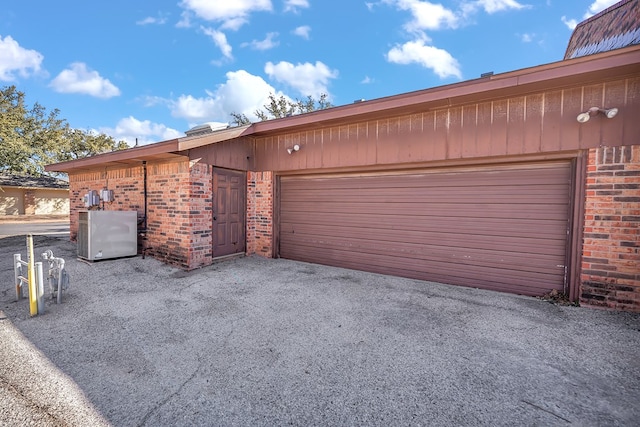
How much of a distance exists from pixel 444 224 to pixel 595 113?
8.08ft

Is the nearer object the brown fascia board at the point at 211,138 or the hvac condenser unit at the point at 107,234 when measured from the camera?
the brown fascia board at the point at 211,138

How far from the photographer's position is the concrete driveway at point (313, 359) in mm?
2025

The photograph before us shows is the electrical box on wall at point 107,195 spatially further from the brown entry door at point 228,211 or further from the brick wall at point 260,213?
the brick wall at point 260,213

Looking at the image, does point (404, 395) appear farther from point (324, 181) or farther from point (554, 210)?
point (324, 181)

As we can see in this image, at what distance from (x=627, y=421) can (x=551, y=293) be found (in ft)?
8.91

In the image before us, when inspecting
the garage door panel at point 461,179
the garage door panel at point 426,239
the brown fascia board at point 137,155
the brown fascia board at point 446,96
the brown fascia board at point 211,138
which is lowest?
the garage door panel at point 426,239

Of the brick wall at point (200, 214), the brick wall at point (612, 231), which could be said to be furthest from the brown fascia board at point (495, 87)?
the brick wall at point (200, 214)

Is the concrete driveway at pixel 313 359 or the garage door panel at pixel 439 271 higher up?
the garage door panel at pixel 439 271

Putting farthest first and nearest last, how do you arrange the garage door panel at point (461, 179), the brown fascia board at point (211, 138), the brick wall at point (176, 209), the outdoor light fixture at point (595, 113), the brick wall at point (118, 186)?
the brick wall at point (118, 186) < the brick wall at point (176, 209) < the brown fascia board at point (211, 138) < the garage door panel at point (461, 179) < the outdoor light fixture at point (595, 113)

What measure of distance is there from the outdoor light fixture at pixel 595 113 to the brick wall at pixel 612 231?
0.43 metres

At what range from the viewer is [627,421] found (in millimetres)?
1942

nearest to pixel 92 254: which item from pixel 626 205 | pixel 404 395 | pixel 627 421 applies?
pixel 404 395

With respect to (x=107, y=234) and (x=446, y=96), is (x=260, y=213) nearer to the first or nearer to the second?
(x=107, y=234)

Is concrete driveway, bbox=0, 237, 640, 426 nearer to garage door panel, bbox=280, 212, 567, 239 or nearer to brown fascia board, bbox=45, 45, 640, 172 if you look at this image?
garage door panel, bbox=280, 212, 567, 239
